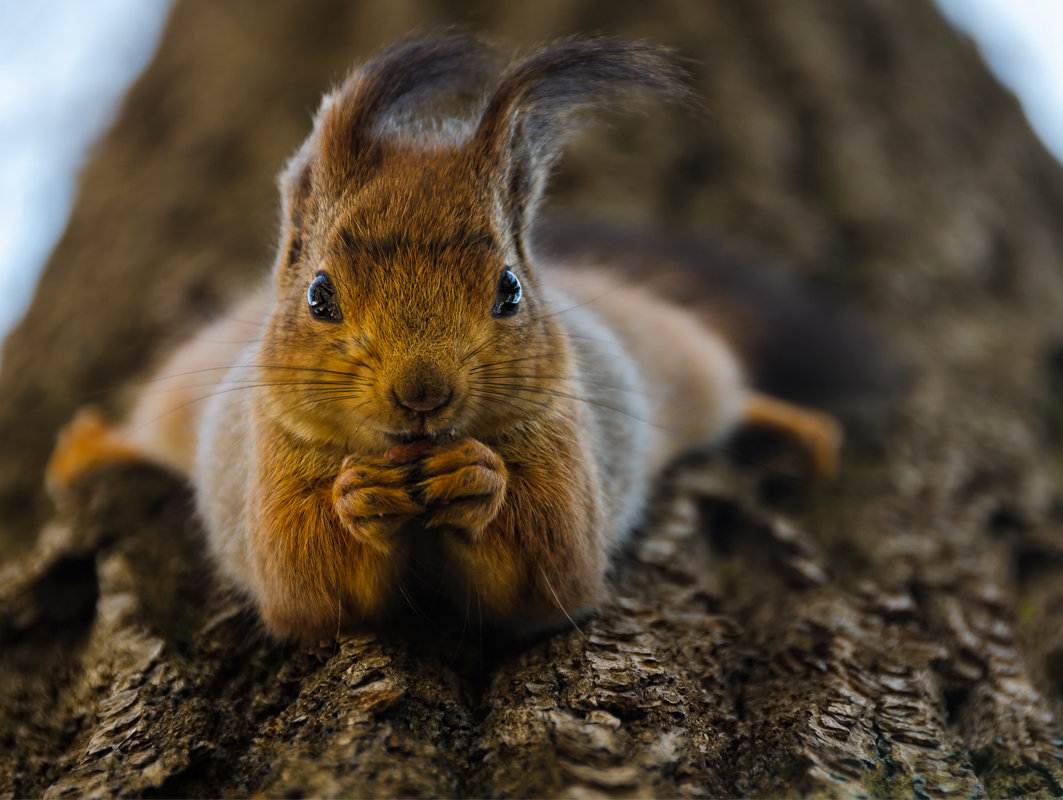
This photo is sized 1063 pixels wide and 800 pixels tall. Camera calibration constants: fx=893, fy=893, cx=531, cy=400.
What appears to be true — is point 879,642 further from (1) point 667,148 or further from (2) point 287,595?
(1) point 667,148

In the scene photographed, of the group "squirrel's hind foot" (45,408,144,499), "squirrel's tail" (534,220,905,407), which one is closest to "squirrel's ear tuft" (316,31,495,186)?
"squirrel's tail" (534,220,905,407)

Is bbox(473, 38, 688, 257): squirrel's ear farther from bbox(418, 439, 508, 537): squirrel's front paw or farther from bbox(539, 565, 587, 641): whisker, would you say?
bbox(539, 565, 587, 641): whisker

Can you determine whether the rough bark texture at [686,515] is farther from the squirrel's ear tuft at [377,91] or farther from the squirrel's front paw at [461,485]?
the squirrel's ear tuft at [377,91]

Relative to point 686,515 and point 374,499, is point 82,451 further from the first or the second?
point 686,515

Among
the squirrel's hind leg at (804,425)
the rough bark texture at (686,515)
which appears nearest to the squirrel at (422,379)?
the rough bark texture at (686,515)

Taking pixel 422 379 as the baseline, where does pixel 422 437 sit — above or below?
below

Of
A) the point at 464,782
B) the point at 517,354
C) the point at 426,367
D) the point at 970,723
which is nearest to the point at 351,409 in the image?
the point at 426,367

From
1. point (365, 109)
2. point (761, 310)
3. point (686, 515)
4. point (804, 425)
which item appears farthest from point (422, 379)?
point (761, 310)
